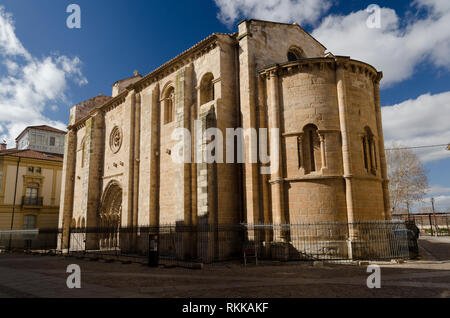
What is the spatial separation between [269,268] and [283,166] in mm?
4690

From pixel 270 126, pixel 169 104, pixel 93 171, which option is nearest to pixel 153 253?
pixel 270 126

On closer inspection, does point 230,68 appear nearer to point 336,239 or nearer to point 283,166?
point 283,166

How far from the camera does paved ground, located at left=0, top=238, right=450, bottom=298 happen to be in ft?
22.5

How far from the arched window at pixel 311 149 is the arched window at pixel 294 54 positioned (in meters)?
5.75

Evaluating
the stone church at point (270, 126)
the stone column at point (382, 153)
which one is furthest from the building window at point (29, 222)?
the stone column at point (382, 153)

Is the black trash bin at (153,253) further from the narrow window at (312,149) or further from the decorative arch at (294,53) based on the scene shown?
the decorative arch at (294,53)

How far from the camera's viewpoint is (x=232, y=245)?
45.8 feet

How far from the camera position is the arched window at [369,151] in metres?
14.0

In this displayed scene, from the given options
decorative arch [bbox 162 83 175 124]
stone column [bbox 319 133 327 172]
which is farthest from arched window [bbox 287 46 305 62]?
decorative arch [bbox 162 83 175 124]

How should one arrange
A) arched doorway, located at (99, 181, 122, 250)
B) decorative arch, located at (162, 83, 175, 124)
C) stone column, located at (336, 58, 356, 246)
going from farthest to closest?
arched doorway, located at (99, 181, 122, 250) → decorative arch, located at (162, 83, 175, 124) → stone column, located at (336, 58, 356, 246)

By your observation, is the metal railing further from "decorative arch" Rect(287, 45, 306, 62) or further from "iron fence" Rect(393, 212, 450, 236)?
"iron fence" Rect(393, 212, 450, 236)

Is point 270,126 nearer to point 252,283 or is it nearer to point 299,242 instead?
point 299,242

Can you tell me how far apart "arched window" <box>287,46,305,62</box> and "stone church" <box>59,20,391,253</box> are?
0.06 metres

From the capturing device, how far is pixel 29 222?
3023 centimetres
